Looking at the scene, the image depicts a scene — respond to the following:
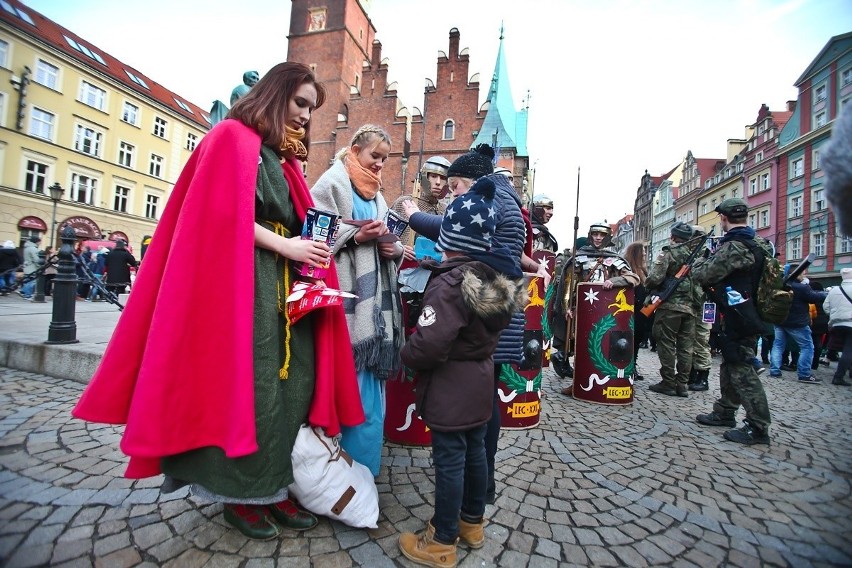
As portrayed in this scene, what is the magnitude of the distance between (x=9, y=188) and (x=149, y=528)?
26.9 feet

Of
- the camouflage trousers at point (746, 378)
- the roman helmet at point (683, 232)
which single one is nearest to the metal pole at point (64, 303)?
the camouflage trousers at point (746, 378)

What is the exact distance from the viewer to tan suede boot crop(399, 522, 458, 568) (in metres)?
1.68

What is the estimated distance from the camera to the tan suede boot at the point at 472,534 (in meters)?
1.85

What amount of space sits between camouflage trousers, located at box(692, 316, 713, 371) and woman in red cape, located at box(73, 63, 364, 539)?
20.0 feet

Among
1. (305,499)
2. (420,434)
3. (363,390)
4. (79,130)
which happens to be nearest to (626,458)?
(420,434)

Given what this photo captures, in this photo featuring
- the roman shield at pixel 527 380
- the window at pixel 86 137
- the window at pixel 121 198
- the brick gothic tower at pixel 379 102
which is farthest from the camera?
the brick gothic tower at pixel 379 102

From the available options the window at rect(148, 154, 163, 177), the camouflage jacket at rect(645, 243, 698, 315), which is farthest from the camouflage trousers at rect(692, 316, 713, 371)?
the window at rect(148, 154, 163, 177)

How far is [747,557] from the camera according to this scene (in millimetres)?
1848

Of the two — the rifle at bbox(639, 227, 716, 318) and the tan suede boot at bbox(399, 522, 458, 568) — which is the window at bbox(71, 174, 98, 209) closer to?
the tan suede boot at bbox(399, 522, 458, 568)

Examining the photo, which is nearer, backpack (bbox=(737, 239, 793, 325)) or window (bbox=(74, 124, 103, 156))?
backpack (bbox=(737, 239, 793, 325))

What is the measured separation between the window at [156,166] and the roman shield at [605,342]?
105ft

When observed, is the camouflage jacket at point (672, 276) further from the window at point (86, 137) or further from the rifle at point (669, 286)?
the window at point (86, 137)

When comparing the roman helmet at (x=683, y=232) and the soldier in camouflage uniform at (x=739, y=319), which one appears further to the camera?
the roman helmet at (x=683, y=232)

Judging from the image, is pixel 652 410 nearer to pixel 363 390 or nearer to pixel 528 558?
pixel 528 558
